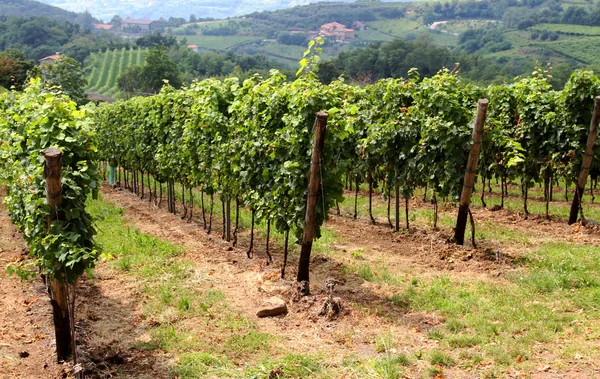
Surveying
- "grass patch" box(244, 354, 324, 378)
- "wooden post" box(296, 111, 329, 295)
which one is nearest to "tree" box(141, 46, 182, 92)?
"wooden post" box(296, 111, 329, 295)

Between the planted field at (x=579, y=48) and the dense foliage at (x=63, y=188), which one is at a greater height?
the planted field at (x=579, y=48)

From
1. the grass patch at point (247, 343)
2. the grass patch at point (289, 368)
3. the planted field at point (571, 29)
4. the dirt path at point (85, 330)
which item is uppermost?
the planted field at point (571, 29)

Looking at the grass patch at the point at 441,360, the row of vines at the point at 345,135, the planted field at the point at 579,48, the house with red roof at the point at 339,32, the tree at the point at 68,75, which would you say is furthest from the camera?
the house with red roof at the point at 339,32

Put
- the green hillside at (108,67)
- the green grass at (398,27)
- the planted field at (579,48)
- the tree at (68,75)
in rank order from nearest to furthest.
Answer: the tree at (68,75) → the planted field at (579,48) → the green hillside at (108,67) → the green grass at (398,27)

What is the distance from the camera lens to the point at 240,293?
9117mm

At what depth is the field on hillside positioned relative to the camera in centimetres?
654

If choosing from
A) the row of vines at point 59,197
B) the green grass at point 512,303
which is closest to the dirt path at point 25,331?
the row of vines at point 59,197

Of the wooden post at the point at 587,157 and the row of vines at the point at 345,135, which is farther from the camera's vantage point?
the wooden post at the point at 587,157

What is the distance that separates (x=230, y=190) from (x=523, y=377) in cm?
685

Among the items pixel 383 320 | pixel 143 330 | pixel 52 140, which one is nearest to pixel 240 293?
pixel 143 330

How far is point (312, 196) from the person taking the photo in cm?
862

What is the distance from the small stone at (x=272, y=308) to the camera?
8.13 meters

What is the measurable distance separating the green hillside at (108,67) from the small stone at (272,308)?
82.7 metres

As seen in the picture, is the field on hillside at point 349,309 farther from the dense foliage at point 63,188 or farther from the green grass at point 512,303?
the dense foliage at point 63,188
